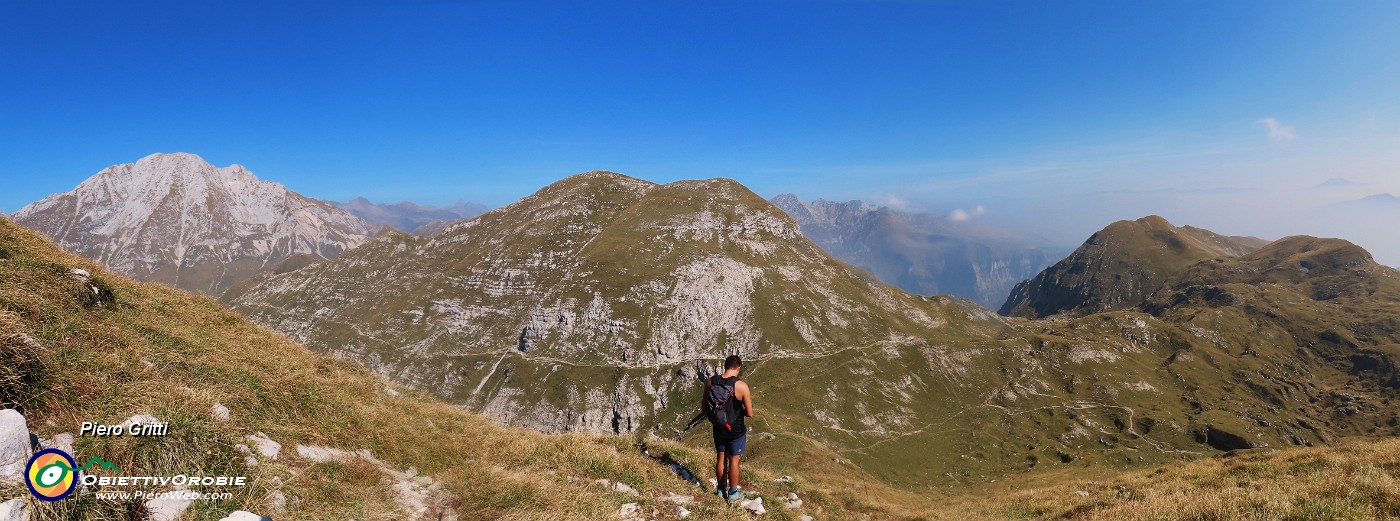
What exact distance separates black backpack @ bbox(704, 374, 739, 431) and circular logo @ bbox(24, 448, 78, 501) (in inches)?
482

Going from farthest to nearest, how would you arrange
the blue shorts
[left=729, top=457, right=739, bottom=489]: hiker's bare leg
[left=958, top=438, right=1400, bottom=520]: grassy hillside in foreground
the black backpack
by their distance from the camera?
[left=729, top=457, right=739, bottom=489]: hiker's bare leg, the blue shorts, the black backpack, [left=958, top=438, right=1400, bottom=520]: grassy hillside in foreground

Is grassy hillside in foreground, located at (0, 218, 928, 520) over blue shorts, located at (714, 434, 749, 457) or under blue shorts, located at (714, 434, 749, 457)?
over

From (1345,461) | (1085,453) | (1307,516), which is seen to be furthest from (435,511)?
(1085,453)

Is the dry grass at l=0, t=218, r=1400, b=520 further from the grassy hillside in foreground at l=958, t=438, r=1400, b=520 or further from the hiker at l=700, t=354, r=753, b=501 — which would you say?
Result: the hiker at l=700, t=354, r=753, b=501

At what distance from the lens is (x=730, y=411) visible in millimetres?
15031

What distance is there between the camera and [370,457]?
1309cm

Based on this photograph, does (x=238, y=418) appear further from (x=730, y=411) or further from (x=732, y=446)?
(x=732, y=446)

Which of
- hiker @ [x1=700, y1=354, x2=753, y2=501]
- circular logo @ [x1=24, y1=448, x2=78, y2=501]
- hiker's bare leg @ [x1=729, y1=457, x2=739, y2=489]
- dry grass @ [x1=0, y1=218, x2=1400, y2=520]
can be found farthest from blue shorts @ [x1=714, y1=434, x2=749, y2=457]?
circular logo @ [x1=24, y1=448, x2=78, y2=501]

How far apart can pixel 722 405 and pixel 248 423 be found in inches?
463

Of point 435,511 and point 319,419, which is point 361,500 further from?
point 319,419

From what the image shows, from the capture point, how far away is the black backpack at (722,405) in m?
14.9

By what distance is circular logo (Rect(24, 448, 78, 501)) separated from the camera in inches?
278

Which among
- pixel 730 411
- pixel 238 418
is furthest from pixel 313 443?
pixel 730 411

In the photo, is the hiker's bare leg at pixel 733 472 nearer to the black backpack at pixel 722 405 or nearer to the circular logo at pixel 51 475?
the black backpack at pixel 722 405
